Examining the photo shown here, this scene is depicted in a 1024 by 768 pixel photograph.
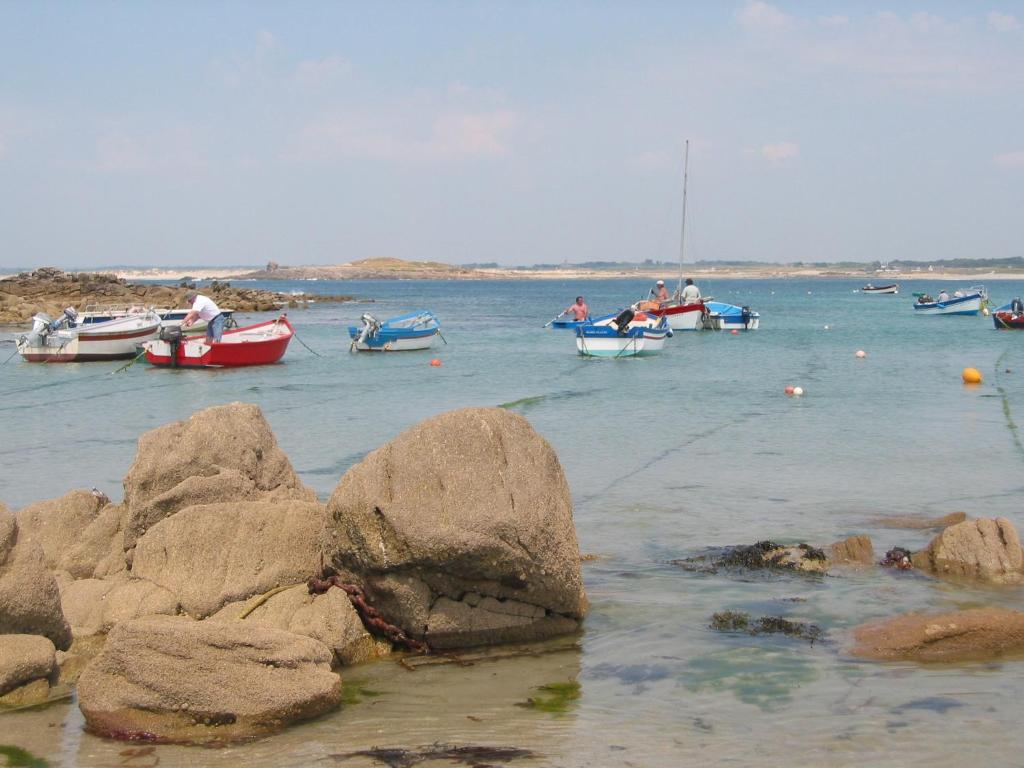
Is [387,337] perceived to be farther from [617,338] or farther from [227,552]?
[227,552]

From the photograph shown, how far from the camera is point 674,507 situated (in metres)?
13.4

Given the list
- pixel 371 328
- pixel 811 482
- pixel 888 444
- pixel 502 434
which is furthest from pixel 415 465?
pixel 371 328

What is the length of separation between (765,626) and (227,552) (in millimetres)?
4158

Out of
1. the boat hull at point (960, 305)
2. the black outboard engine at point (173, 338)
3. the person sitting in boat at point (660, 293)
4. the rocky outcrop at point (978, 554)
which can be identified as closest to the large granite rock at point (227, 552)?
the rocky outcrop at point (978, 554)

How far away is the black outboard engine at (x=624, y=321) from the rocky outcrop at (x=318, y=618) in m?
29.6

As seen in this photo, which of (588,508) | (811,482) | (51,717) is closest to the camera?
(51,717)

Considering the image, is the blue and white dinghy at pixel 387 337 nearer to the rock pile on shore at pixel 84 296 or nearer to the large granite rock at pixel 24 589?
the rock pile on shore at pixel 84 296

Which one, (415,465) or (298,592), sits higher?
(415,465)

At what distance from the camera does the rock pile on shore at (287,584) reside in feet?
22.3

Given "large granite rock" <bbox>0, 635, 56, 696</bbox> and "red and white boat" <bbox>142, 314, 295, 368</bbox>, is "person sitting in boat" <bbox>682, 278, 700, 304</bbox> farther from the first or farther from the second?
"large granite rock" <bbox>0, 635, 56, 696</bbox>

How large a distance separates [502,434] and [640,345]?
2983 centimetres

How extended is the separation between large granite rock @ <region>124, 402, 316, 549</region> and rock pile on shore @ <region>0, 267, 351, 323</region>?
49.8m

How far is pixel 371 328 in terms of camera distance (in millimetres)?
40469

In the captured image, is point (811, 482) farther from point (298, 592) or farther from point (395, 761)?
point (395, 761)
